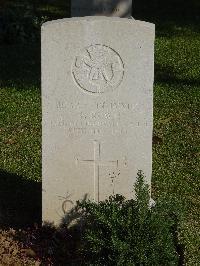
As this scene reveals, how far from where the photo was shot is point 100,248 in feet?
15.5

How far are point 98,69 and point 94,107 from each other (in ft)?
1.02

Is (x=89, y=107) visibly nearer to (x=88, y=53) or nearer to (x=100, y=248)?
(x=88, y=53)

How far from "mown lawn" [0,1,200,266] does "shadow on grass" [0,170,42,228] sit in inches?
6.3

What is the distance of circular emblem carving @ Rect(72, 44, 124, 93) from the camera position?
4.93 metres

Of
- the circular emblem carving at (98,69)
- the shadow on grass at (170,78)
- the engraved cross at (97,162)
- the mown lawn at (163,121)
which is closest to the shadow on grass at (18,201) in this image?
the mown lawn at (163,121)

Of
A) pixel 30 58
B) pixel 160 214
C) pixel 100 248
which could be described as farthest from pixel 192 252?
pixel 30 58

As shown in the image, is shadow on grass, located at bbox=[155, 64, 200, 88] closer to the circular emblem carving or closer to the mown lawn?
the mown lawn

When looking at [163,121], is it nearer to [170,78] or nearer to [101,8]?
[170,78]

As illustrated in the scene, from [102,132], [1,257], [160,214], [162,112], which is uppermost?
[162,112]

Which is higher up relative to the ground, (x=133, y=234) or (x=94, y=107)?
(x=94, y=107)

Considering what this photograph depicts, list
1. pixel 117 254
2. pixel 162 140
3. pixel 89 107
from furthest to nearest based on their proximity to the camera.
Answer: pixel 162 140 < pixel 89 107 < pixel 117 254

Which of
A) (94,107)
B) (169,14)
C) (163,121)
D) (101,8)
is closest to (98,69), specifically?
(94,107)

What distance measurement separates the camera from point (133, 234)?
4.69 m

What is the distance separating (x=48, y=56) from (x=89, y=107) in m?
0.53
